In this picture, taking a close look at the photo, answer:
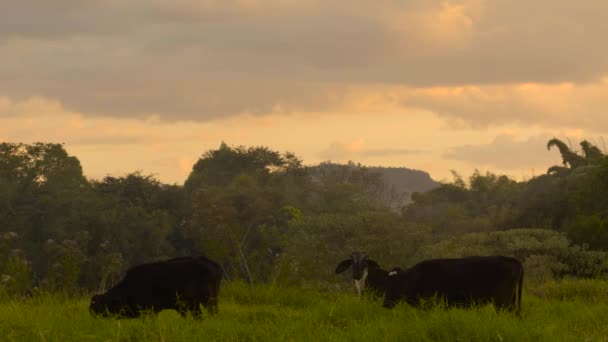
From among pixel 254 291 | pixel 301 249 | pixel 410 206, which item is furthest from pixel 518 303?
pixel 410 206

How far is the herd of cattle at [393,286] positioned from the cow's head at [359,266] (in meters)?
1.77

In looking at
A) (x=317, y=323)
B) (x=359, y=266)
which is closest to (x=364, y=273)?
(x=359, y=266)

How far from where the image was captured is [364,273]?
13.6m

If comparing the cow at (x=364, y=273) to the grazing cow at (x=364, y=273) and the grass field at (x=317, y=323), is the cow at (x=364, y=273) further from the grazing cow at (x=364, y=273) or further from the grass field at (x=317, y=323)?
the grass field at (x=317, y=323)

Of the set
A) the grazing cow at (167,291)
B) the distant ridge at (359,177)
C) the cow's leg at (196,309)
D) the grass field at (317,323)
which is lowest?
the grass field at (317,323)

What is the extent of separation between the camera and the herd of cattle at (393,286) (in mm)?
10688

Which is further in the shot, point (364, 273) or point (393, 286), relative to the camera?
point (364, 273)

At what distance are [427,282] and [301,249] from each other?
1217 inches

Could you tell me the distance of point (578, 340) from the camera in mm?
8961

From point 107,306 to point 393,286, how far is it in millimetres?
3903

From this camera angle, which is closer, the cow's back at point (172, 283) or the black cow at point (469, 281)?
the black cow at point (469, 281)

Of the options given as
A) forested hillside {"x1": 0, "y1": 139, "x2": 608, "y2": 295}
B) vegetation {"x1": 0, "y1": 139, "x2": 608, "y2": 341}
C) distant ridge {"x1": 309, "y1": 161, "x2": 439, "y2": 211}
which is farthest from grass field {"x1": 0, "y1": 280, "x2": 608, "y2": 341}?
distant ridge {"x1": 309, "y1": 161, "x2": 439, "y2": 211}

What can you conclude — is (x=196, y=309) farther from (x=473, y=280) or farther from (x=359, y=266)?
(x=473, y=280)

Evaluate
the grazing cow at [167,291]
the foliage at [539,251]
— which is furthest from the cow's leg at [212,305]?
the foliage at [539,251]
